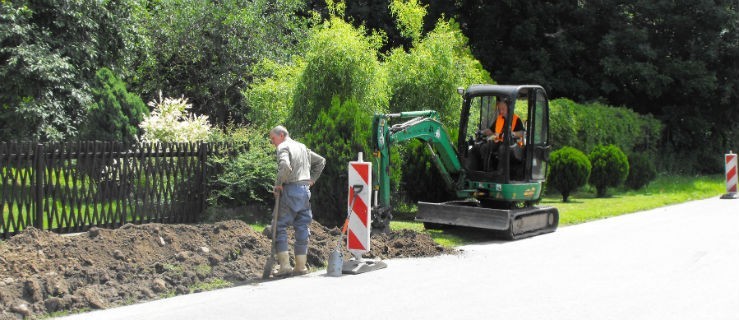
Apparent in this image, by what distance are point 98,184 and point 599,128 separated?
20002 millimetres

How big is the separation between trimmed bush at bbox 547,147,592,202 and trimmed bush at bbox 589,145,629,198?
118 centimetres

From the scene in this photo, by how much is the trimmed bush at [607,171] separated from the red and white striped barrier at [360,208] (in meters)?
15.6

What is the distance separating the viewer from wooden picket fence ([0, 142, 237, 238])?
493 inches

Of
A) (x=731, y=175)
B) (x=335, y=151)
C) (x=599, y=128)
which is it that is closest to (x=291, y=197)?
(x=335, y=151)

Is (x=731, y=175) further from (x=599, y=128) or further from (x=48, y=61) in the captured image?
(x=48, y=61)

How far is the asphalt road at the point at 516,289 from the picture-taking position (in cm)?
781

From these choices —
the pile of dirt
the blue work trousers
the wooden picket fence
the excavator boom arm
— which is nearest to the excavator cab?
the excavator boom arm

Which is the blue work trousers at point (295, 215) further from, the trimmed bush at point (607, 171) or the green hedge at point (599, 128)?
the green hedge at point (599, 128)

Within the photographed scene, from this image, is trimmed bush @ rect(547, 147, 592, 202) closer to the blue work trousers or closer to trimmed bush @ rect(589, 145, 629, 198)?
trimmed bush @ rect(589, 145, 629, 198)

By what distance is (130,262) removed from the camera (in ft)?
31.6

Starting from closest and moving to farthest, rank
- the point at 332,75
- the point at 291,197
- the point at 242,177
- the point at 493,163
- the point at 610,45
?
the point at 291,197, the point at 493,163, the point at 242,177, the point at 332,75, the point at 610,45

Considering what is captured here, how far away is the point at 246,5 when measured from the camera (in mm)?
25594

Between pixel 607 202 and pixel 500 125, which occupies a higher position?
pixel 500 125

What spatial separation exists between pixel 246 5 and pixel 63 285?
18438 millimetres
